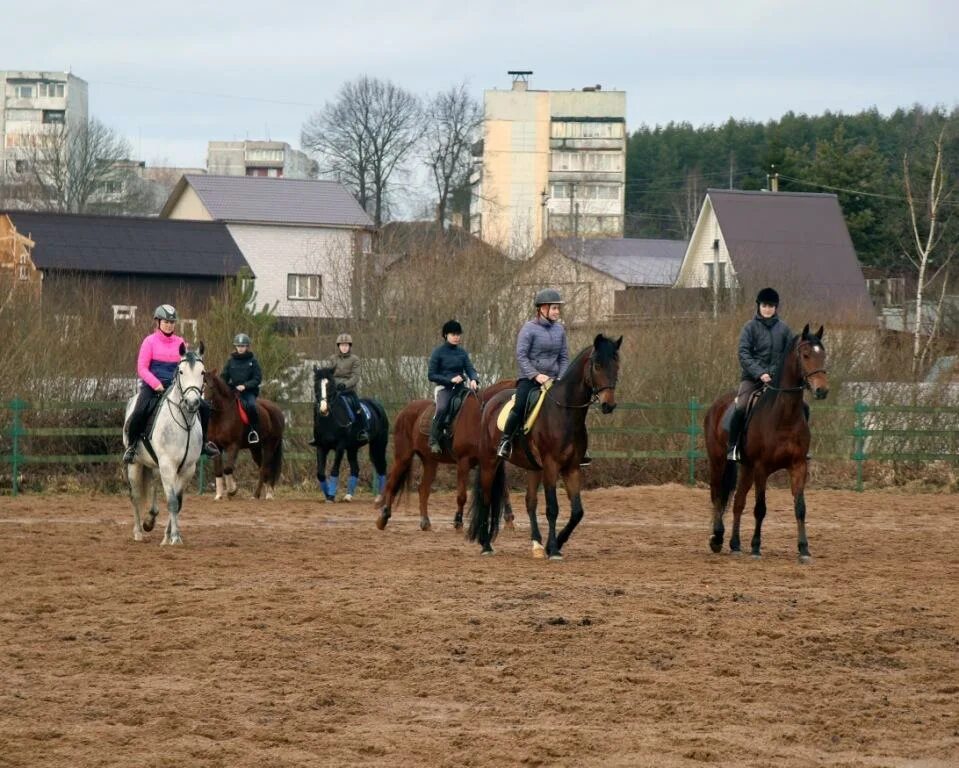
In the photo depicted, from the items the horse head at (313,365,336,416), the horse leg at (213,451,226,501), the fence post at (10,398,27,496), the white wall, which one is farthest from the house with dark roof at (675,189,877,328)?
the fence post at (10,398,27,496)

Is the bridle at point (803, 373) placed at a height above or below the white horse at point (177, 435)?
above

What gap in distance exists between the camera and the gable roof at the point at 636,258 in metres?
57.5

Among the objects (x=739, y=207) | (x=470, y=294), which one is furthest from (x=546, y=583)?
(x=739, y=207)

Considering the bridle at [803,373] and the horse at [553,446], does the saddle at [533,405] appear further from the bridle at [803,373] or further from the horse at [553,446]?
the bridle at [803,373]

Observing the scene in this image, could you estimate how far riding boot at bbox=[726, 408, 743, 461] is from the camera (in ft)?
47.5

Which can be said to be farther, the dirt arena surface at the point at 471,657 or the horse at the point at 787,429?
the horse at the point at 787,429

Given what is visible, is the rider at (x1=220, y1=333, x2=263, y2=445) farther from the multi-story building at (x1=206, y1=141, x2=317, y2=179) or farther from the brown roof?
the multi-story building at (x1=206, y1=141, x2=317, y2=179)

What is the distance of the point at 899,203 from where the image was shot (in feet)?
197

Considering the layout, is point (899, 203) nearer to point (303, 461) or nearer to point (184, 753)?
point (303, 461)

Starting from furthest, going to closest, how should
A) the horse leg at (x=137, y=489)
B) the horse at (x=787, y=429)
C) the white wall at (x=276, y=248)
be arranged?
the white wall at (x=276, y=248) → the horse leg at (x=137, y=489) → the horse at (x=787, y=429)

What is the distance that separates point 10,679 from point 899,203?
55.8 meters

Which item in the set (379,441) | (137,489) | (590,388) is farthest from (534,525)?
(379,441)

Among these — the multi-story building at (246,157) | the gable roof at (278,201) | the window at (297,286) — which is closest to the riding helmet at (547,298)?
the window at (297,286)

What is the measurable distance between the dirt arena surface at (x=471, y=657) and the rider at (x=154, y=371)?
1171 millimetres
